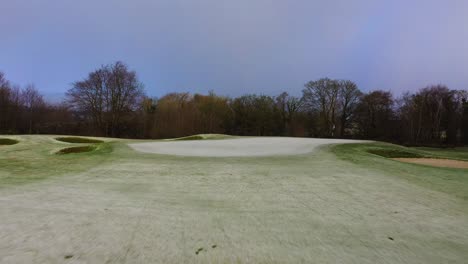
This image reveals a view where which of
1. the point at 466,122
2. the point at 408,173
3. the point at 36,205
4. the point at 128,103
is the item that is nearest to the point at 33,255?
the point at 36,205

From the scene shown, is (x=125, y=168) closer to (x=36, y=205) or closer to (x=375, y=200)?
(x=36, y=205)

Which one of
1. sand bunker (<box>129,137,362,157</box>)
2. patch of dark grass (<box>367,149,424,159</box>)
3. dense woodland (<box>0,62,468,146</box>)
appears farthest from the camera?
dense woodland (<box>0,62,468,146</box>)

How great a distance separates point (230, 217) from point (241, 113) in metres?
37.3

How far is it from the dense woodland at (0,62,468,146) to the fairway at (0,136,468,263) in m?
27.4

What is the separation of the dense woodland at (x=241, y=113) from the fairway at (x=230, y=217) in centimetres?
2741

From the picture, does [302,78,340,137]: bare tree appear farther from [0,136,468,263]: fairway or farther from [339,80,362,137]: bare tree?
[0,136,468,263]: fairway

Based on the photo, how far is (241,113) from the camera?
4031 cm

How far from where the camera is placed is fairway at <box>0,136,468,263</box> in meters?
2.38

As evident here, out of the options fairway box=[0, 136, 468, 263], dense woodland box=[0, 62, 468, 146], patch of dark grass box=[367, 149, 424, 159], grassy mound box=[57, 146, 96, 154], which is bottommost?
fairway box=[0, 136, 468, 263]

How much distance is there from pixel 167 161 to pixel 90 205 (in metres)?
4.17

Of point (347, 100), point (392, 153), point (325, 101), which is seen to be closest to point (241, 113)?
point (325, 101)

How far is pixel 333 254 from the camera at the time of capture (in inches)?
93.7

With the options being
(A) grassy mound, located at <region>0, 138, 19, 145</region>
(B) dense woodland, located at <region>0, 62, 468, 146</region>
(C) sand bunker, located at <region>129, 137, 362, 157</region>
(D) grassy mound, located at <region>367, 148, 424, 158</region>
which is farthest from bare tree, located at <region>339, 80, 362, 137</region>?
(A) grassy mound, located at <region>0, 138, 19, 145</region>

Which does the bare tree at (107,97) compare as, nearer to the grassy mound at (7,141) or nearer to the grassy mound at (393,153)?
the grassy mound at (7,141)
